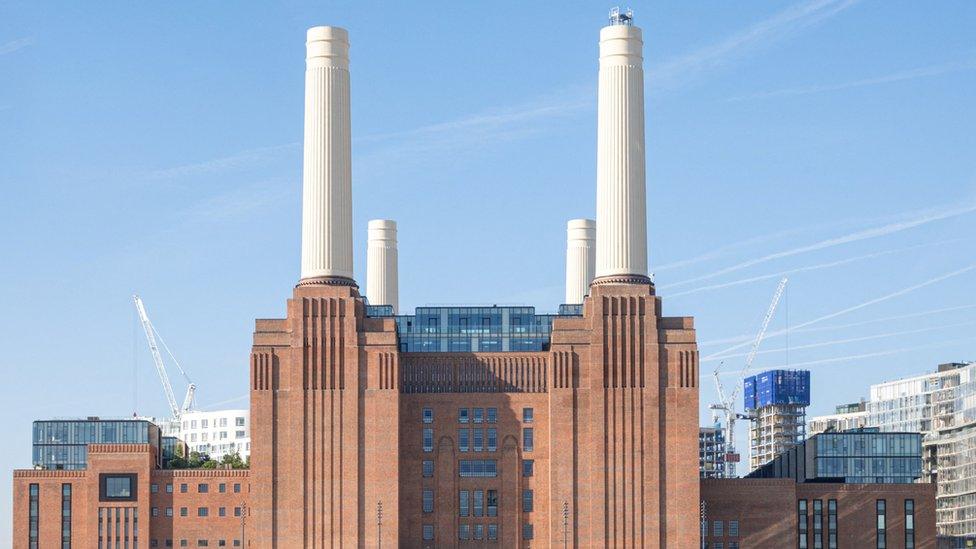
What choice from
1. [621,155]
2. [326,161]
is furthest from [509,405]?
[326,161]

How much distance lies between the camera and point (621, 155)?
646ft

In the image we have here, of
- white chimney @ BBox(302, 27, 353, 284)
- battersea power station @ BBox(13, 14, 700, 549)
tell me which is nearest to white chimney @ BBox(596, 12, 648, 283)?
battersea power station @ BBox(13, 14, 700, 549)

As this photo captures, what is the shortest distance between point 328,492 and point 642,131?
159 ft

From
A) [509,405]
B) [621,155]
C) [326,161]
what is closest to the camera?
[621,155]

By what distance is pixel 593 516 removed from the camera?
19338 centimetres

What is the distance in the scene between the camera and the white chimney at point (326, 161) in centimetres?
19800

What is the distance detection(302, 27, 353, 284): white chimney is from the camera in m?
198

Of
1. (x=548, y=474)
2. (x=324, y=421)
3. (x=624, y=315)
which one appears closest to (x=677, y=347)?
(x=624, y=315)

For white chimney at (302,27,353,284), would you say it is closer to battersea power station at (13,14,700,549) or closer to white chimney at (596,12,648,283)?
battersea power station at (13,14,700,549)

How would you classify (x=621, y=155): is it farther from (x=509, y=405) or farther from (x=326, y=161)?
(x=326, y=161)

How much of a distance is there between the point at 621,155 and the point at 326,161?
29962 mm

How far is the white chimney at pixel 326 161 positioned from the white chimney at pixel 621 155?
26.4 m

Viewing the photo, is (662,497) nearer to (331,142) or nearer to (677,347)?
(677,347)

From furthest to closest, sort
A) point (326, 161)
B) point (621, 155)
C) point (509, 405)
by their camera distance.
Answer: point (509, 405), point (326, 161), point (621, 155)
